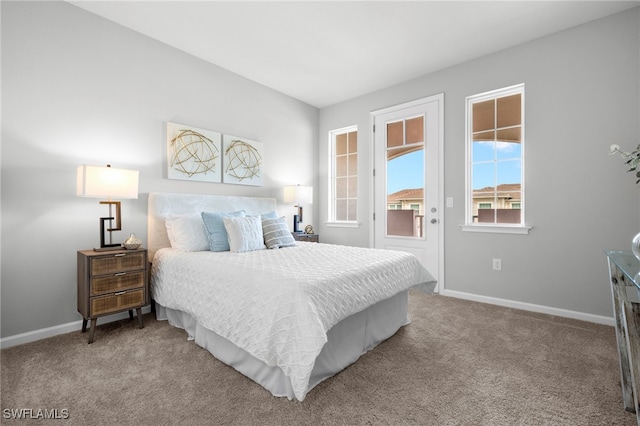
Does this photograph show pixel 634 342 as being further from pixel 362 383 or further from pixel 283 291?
pixel 283 291

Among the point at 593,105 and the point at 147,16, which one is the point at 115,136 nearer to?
the point at 147,16

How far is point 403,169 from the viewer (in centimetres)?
407

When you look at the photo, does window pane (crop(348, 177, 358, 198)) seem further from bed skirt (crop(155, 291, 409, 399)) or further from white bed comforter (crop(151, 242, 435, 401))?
bed skirt (crop(155, 291, 409, 399))

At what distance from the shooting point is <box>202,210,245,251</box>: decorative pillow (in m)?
2.77

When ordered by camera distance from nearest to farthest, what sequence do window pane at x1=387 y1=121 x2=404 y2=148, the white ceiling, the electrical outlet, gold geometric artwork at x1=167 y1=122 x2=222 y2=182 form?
the white ceiling → gold geometric artwork at x1=167 y1=122 x2=222 y2=182 → the electrical outlet → window pane at x1=387 y1=121 x2=404 y2=148

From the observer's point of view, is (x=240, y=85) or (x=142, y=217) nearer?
(x=142, y=217)

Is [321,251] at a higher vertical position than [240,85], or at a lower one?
lower

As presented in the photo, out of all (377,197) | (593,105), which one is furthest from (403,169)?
(593,105)

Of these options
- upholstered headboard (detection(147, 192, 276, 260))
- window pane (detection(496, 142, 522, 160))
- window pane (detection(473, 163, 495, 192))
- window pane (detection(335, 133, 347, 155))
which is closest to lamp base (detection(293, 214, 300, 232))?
upholstered headboard (detection(147, 192, 276, 260))

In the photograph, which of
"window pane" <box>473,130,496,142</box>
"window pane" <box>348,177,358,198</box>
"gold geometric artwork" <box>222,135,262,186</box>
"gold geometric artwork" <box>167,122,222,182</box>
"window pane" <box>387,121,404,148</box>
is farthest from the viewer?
"window pane" <box>348,177,358,198</box>

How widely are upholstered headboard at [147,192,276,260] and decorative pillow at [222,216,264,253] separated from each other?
589 mm

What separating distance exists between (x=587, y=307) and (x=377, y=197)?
8.27ft

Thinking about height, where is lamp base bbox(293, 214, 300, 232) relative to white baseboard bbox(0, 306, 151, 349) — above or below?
above

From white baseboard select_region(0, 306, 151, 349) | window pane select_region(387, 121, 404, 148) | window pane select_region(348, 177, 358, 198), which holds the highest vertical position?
window pane select_region(387, 121, 404, 148)
